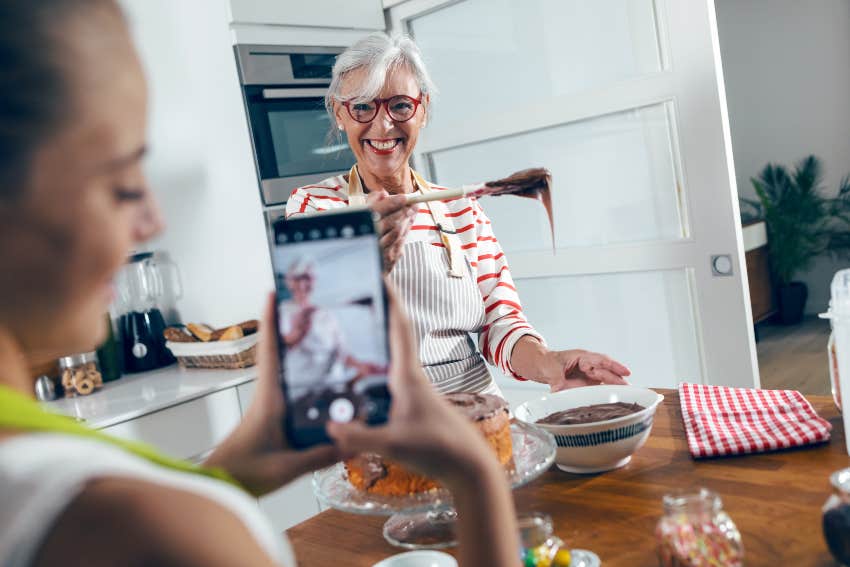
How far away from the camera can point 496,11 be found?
8.36ft

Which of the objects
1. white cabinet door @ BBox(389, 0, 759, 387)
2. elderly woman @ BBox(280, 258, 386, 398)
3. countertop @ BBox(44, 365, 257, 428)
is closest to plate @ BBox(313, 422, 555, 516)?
elderly woman @ BBox(280, 258, 386, 398)

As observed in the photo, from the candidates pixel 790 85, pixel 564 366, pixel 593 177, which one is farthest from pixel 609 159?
pixel 790 85

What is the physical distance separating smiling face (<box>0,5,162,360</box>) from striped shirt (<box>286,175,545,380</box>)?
123 centimetres

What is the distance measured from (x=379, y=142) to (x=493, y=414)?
0.85 m

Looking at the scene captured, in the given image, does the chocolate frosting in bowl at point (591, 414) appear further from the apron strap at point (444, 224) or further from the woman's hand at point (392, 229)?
the apron strap at point (444, 224)

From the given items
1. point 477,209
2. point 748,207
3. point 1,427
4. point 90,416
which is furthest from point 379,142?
point 748,207

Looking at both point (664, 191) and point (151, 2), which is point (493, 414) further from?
point (151, 2)

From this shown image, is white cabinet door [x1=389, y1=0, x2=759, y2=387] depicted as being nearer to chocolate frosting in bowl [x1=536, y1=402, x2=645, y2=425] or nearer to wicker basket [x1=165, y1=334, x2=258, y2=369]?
wicker basket [x1=165, y1=334, x2=258, y2=369]

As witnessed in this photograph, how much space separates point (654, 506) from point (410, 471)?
30cm

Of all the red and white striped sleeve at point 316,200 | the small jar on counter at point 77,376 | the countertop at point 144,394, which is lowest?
the countertop at point 144,394

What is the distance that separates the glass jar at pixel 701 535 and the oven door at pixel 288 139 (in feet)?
6.13

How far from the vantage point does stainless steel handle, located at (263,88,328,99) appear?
2385 mm

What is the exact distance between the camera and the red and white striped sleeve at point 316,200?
66.2 inches

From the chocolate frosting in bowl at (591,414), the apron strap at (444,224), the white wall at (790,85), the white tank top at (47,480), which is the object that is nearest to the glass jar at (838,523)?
the chocolate frosting in bowl at (591,414)
